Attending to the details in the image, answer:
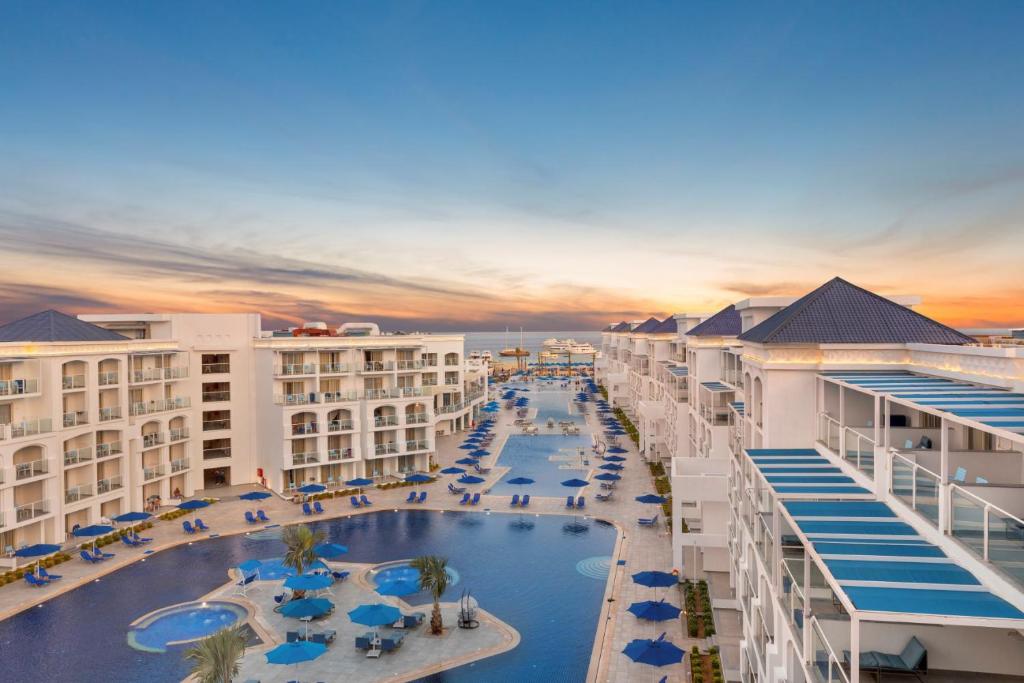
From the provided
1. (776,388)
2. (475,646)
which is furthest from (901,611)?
(475,646)

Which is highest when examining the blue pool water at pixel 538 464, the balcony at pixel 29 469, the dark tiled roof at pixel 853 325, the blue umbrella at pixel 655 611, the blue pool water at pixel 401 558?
the dark tiled roof at pixel 853 325

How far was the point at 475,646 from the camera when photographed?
20328 mm

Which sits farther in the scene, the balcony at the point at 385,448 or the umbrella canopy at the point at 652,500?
the balcony at the point at 385,448

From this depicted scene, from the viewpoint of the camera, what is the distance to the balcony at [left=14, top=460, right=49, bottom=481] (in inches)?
1117

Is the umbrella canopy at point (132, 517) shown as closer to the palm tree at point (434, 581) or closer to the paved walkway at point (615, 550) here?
the paved walkway at point (615, 550)

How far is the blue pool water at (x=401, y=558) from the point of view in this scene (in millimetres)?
19266

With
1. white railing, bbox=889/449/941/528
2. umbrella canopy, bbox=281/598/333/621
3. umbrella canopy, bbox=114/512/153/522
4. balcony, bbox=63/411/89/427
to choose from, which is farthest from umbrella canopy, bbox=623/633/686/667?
balcony, bbox=63/411/89/427

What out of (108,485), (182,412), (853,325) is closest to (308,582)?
(108,485)

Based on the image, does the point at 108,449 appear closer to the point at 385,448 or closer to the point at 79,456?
the point at 79,456

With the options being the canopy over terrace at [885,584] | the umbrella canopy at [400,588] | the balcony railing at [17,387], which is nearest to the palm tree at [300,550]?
the umbrella canopy at [400,588]

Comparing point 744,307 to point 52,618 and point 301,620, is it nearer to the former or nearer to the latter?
point 301,620

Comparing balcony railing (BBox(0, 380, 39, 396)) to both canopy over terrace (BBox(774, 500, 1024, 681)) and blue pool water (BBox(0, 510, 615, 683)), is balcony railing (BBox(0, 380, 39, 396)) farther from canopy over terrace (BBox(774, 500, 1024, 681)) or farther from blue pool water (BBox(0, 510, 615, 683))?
canopy over terrace (BBox(774, 500, 1024, 681))

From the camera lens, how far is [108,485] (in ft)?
108

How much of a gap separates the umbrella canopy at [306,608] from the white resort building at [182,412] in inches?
599
